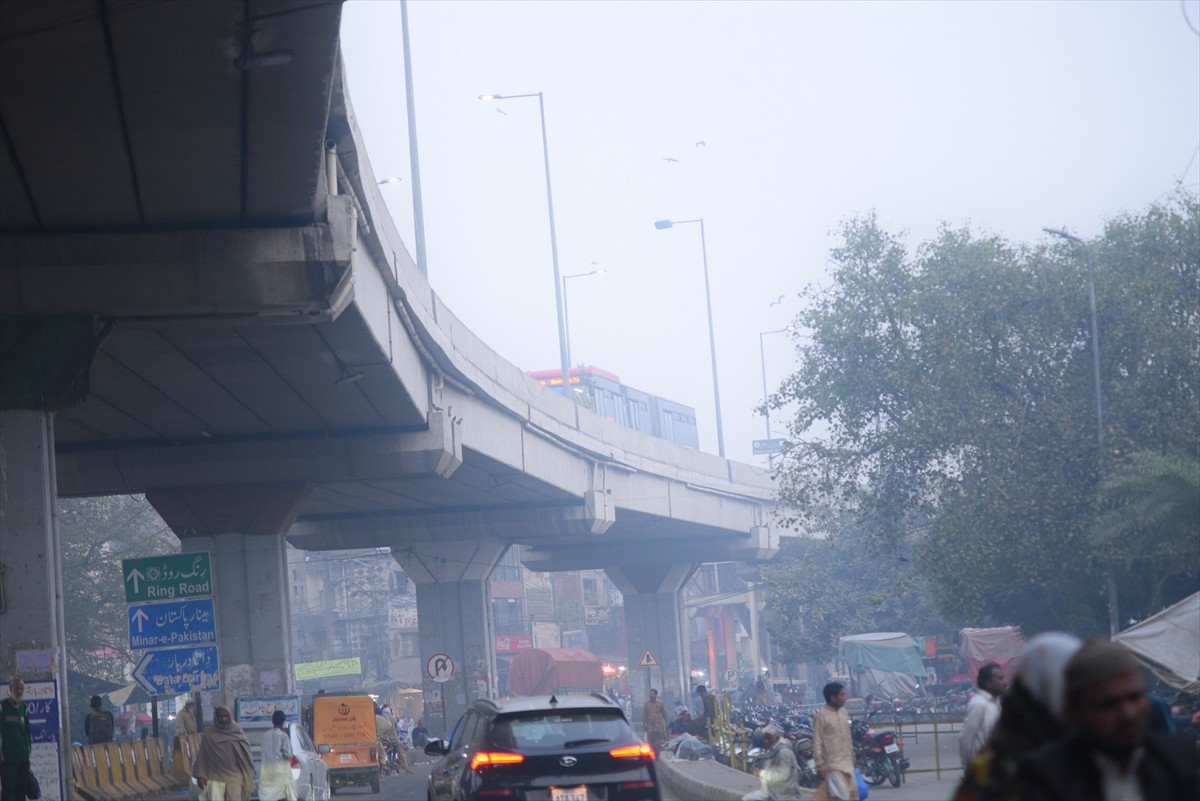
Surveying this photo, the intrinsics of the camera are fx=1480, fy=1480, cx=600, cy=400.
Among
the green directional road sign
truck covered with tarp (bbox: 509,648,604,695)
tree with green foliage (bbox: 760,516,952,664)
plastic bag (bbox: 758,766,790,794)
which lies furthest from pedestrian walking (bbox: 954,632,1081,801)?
tree with green foliage (bbox: 760,516,952,664)

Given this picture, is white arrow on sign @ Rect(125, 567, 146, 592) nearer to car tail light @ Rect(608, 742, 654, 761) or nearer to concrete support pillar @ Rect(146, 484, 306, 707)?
concrete support pillar @ Rect(146, 484, 306, 707)

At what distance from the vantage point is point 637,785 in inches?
445

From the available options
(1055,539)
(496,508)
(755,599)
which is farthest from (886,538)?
(755,599)

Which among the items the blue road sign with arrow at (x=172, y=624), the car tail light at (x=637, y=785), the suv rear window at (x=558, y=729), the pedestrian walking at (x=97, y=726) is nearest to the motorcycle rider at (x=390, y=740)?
the pedestrian walking at (x=97, y=726)

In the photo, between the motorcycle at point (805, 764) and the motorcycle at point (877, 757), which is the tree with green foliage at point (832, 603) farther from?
the motorcycle at point (805, 764)

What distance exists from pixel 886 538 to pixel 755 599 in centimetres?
6733

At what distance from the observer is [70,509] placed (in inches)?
1956

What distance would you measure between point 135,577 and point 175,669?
1.35m

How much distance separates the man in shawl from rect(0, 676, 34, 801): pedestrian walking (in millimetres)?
3409

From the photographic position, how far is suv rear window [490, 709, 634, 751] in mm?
11320

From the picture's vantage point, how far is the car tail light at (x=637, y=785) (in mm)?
11250

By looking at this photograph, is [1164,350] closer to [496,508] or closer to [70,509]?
[496,508]

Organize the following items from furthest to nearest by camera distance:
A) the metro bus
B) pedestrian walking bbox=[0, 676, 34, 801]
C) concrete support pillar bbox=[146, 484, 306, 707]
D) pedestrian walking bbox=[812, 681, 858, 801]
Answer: the metro bus
concrete support pillar bbox=[146, 484, 306, 707]
pedestrian walking bbox=[0, 676, 34, 801]
pedestrian walking bbox=[812, 681, 858, 801]

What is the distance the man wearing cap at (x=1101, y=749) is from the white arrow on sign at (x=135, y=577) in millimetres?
17799
